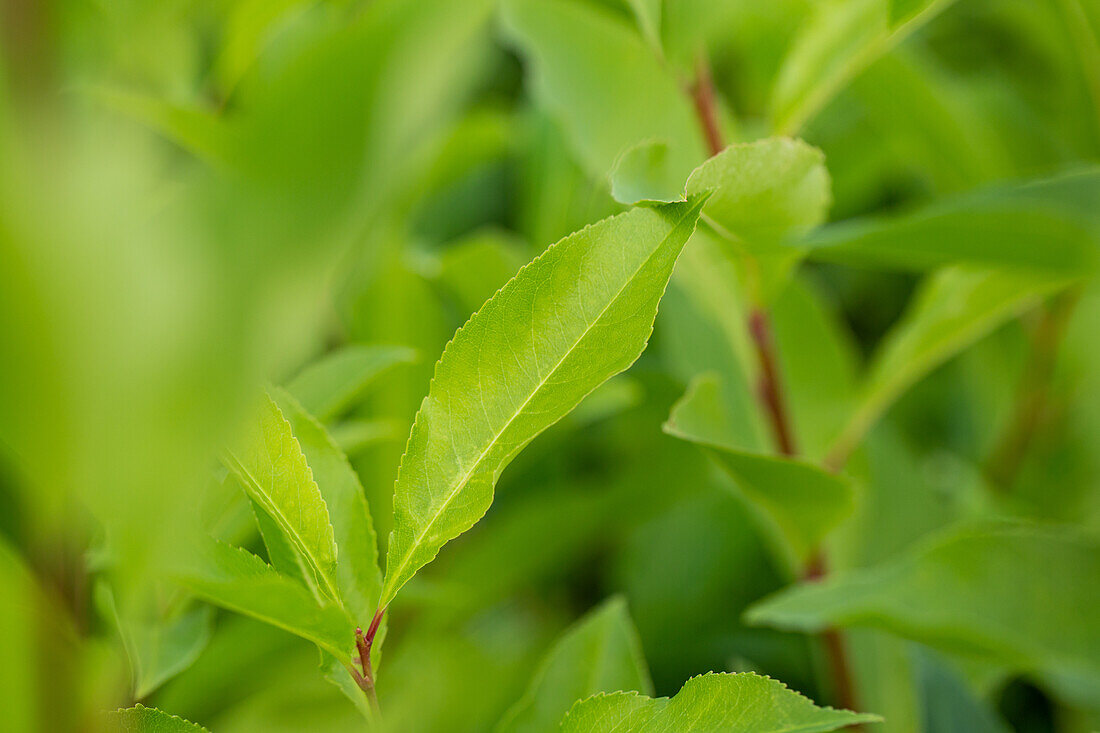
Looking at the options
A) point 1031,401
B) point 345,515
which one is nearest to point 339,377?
point 345,515

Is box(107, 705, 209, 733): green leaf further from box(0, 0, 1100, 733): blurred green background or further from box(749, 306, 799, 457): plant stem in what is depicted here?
box(749, 306, 799, 457): plant stem

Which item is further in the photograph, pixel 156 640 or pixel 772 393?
pixel 772 393

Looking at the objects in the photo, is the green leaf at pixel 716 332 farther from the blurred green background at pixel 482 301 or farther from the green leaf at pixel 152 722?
the green leaf at pixel 152 722

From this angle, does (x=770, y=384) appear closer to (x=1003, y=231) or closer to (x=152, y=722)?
(x=1003, y=231)

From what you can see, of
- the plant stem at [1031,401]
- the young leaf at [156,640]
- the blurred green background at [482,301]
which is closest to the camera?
the blurred green background at [482,301]

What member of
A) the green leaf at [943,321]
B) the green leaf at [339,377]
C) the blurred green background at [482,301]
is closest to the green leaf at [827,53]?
the blurred green background at [482,301]

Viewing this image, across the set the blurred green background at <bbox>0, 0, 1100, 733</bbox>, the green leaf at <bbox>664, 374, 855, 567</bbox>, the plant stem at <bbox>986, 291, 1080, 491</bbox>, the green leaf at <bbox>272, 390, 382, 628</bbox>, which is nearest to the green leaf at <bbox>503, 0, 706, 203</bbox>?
the blurred green background at <bbox>0, 0, 1100, 733</bbox>
